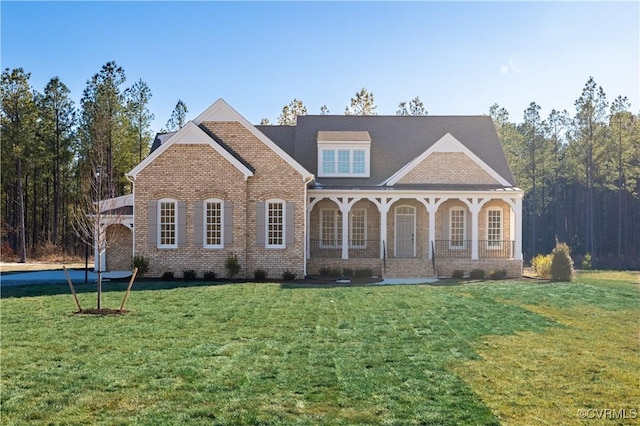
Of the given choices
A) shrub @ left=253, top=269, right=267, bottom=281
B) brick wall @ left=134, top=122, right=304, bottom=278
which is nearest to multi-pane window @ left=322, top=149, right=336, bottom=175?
brick wall @ left=134, top=122, right=304, bottom=278

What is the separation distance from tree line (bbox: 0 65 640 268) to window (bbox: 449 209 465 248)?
19.3 metres

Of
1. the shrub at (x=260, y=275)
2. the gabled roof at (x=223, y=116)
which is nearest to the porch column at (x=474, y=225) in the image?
the gabled roof at (x=223, y=116)

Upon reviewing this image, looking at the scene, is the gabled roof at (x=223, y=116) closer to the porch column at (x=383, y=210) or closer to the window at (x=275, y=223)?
the window at (x=275, y=223)

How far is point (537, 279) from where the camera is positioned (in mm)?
21797

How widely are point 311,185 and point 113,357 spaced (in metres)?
16.3

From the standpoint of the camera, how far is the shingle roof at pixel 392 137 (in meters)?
26.1

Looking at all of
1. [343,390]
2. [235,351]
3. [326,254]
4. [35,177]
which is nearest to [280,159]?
[326,254]

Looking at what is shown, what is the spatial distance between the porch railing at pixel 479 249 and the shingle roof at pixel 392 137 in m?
3.07

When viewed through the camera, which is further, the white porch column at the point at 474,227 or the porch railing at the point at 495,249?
the porch railing at the point at 495,249

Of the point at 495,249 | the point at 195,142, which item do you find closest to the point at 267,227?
the point at 195,142

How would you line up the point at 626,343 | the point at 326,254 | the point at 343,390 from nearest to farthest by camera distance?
the point at 343,390 < the point at 626,343 < the point at 326,254

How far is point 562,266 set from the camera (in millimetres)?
21609

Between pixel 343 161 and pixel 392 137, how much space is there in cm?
348

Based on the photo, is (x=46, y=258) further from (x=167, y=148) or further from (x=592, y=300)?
(x=592, y=300)
